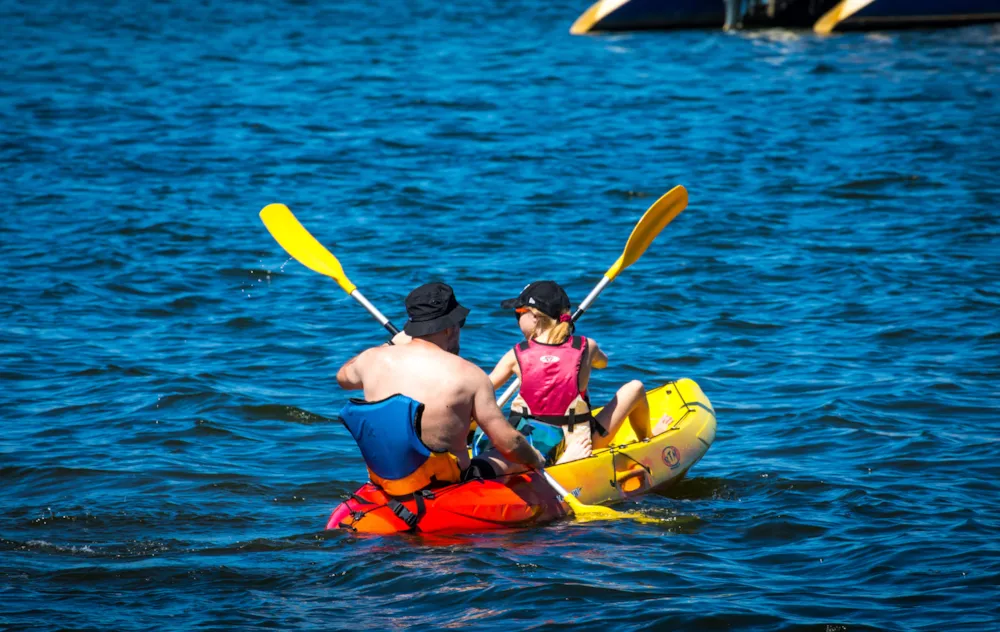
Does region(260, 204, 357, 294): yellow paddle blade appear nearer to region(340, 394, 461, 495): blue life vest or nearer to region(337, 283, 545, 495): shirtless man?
region(337, 283, 545, 495): shirtless man

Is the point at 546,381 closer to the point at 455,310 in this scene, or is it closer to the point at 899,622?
the point at 455,310

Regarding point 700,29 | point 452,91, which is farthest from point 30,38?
point 700,29

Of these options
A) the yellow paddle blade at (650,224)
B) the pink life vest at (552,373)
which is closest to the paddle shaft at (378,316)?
the pink life vest at (552,373)

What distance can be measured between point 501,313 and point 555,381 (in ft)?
12.7

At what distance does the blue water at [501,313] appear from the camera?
17.6 ft

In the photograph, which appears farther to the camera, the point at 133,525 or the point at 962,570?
the point at 133,525

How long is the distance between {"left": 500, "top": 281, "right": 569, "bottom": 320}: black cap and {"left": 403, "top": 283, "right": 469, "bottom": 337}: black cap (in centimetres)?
71

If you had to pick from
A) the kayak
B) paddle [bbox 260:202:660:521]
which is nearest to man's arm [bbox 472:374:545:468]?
the kayak

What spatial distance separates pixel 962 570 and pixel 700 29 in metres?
22.1

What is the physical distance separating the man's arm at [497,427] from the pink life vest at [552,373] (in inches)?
22.6

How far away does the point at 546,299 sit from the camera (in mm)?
6250

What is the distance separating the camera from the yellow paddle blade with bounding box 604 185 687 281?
7.70 metres

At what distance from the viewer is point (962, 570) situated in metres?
5.47

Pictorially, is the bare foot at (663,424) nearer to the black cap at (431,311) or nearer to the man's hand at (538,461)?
the man's hand at (538,461)
